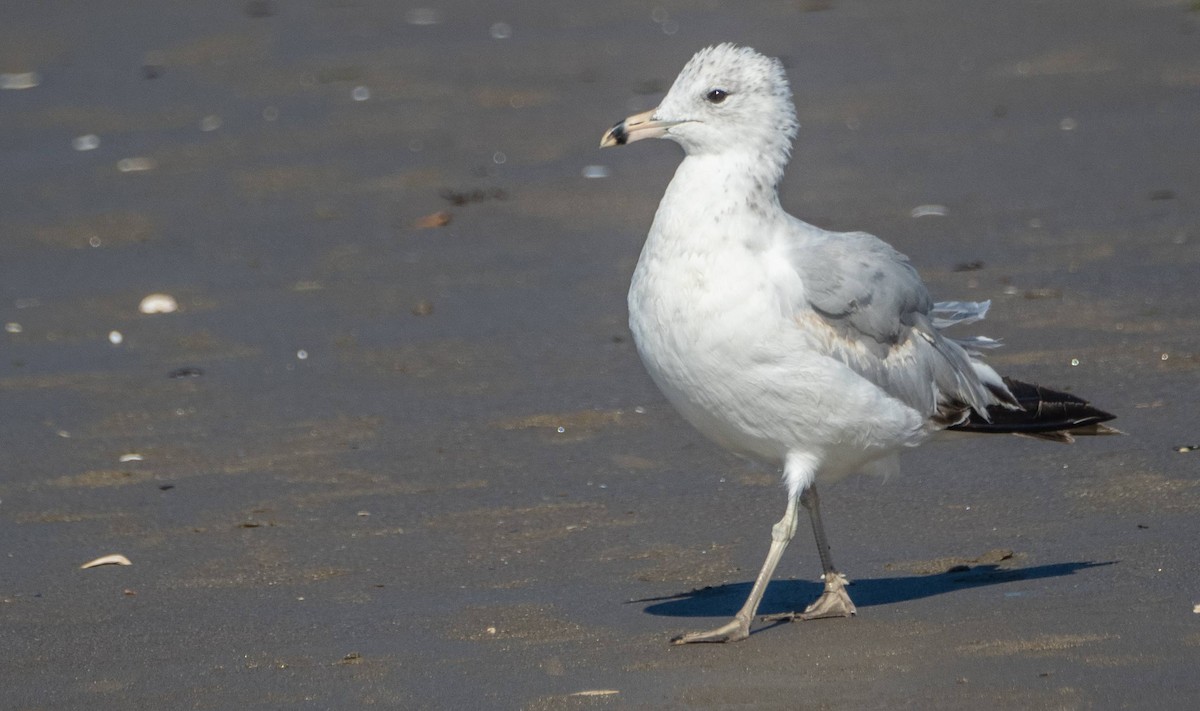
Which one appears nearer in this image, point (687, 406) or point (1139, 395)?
point (687, 406)

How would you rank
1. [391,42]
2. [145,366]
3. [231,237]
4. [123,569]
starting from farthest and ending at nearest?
1. [391,42]
2. [231,237]
3. [145,366]
4. [123,569]

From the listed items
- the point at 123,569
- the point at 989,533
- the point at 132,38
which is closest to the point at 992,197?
the point at 989,533

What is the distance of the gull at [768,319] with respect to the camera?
5016 millimetres

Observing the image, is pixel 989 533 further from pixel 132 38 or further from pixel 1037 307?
pixel 132 38

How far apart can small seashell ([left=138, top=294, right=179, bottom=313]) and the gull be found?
3.89 m

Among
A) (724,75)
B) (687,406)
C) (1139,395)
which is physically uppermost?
(724,75)

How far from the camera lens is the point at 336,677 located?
495 centimetres

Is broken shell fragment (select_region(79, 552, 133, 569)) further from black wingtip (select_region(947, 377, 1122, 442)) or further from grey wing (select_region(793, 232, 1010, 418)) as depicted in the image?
black wingtip (select_region(947, 377, 1122, 442))

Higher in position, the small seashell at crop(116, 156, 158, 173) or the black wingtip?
the black wingtip

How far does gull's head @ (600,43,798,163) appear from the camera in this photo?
5.19 m

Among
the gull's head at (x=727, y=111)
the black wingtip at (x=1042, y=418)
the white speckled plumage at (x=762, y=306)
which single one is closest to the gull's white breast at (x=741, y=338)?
the white speckled plumage at (x=762, y=306)

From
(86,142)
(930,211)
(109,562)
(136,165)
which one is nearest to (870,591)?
(109,562)

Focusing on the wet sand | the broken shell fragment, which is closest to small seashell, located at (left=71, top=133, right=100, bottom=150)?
the wet sand

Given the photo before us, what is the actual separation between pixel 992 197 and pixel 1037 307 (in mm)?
1613
